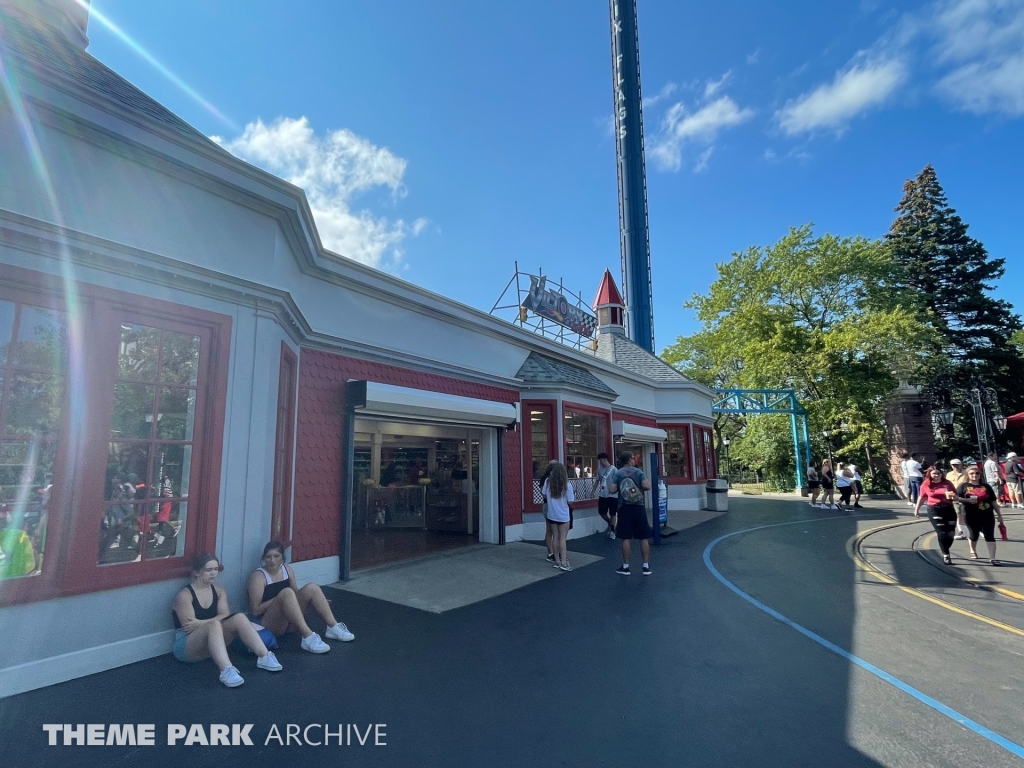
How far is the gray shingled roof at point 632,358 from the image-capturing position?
1895 cm

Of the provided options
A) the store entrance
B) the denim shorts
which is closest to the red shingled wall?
the denim shorts

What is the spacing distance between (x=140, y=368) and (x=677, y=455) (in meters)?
16.9

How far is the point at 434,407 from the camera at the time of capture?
27.5 feet

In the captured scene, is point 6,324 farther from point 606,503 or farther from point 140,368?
point 606,503

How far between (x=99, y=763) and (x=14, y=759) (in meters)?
0.50

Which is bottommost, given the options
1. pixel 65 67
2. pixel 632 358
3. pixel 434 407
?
pixel 434 407

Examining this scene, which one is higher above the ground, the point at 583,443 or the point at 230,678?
the point at 583,443

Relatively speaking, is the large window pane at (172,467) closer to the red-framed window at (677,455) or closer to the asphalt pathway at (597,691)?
the asphalt pathway at (597,691)

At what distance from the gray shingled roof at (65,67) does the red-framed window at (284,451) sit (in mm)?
2713

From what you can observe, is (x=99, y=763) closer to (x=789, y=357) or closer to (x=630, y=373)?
(x=630, y=373)

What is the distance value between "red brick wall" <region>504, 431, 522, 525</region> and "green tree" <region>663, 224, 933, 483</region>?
17.5 metres

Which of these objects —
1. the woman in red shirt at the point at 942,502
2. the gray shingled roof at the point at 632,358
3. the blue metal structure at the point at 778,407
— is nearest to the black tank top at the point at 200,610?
the woman in red shirt at the point at 942,502

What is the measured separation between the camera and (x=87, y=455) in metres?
4.16

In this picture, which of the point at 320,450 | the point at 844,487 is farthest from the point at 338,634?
the point at 844,487
